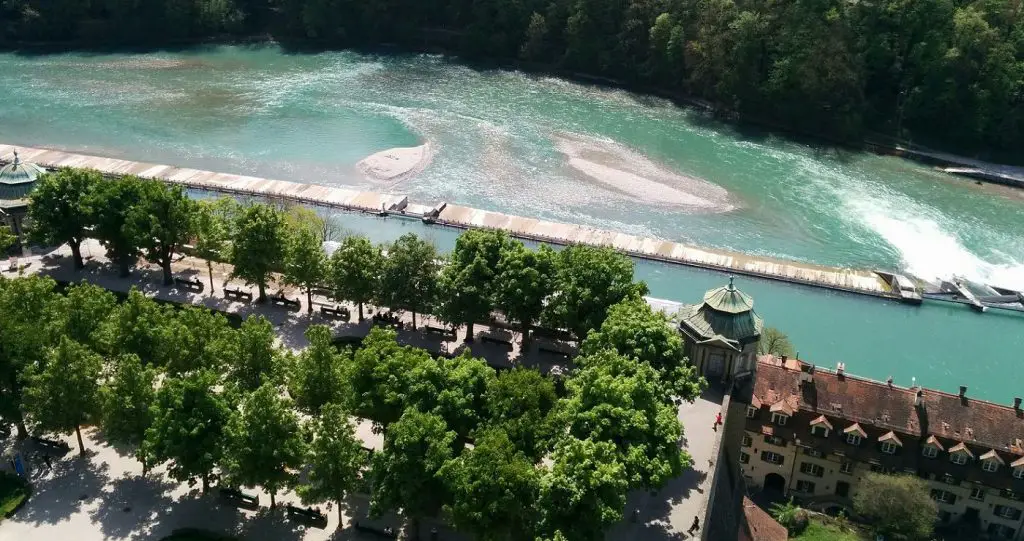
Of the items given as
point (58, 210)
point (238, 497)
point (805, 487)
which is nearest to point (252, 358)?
point (238, 497)

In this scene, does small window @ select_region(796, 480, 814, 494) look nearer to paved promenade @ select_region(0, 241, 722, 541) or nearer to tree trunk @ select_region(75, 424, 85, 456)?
paved promenade @ select_region(0, 241, 722, 541)

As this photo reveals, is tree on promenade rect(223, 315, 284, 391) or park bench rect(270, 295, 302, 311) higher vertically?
tree on promenade rect(223, 315, 284, 391)

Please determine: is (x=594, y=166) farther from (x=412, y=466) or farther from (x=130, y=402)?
(x=130, y=402)

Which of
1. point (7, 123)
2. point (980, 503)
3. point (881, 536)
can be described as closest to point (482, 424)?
point (881, 536)

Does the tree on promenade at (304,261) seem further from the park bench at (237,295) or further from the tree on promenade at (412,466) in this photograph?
the tree on promenade at (412,466)

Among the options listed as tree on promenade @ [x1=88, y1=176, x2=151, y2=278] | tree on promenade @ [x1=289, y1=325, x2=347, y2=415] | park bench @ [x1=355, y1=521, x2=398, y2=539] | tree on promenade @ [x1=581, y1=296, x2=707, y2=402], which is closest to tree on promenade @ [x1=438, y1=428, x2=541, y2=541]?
park bench @ [x1=355, y1=521, x2=398, y2=539]

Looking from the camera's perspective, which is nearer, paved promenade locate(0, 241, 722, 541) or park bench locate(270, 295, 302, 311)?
paved promenade locate(0, 241, 722, 541)

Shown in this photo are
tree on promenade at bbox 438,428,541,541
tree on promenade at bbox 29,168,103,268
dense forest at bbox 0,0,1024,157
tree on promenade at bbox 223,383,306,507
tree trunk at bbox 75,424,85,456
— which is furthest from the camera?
dense forest at bbox 0,0,1024,157

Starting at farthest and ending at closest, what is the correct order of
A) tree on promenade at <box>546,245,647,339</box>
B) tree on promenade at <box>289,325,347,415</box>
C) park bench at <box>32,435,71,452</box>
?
1. tree on promenade at <box>546,245,647,339</box>
2. park bench at <box>32,435,71,452</box>
3. tree on promenade at <box>289,325,347,415</box>
